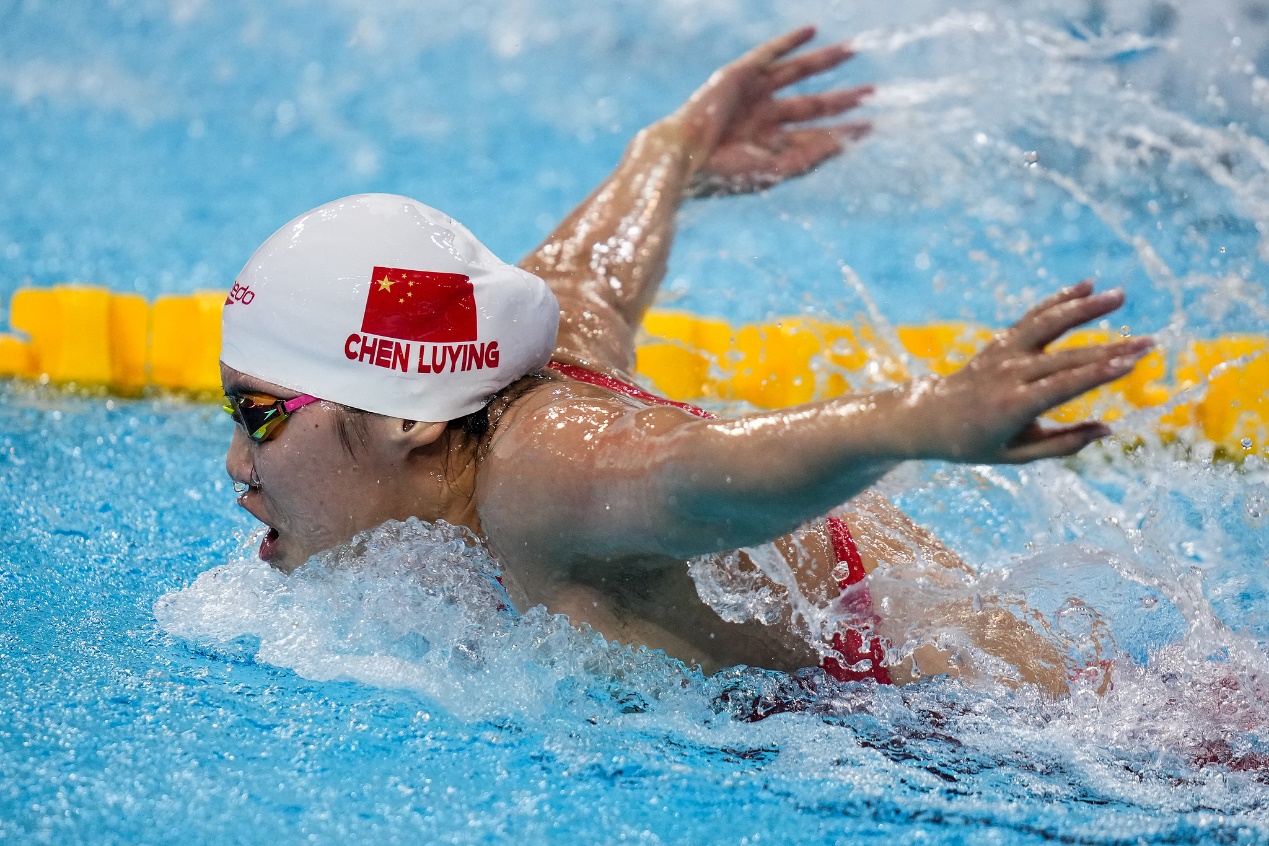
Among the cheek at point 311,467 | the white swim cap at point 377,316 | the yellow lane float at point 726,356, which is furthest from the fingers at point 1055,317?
the yellow lane float at point 726,356

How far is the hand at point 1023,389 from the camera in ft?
3.77

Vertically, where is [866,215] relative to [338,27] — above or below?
below

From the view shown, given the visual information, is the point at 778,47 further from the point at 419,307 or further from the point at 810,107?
the point at 419,307

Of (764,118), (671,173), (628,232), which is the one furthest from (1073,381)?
(764,118)

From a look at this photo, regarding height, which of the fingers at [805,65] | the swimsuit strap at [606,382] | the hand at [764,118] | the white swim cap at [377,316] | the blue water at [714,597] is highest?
the fingers at [805,65]

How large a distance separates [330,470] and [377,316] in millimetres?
217

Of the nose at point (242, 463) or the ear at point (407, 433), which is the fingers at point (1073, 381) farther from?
the nose at point (242, 463)

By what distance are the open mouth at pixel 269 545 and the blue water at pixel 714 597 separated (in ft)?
0.32

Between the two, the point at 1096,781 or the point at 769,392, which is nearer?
the point at 1096,781

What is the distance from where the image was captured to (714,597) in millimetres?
1725

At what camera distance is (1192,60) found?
20.1 ft

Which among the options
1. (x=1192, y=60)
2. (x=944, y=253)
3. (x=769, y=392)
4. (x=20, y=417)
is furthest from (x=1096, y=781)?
(x=1192, y=60)

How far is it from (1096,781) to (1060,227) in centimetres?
389

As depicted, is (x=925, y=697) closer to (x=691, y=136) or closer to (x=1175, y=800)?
(x=1175, y=800)
